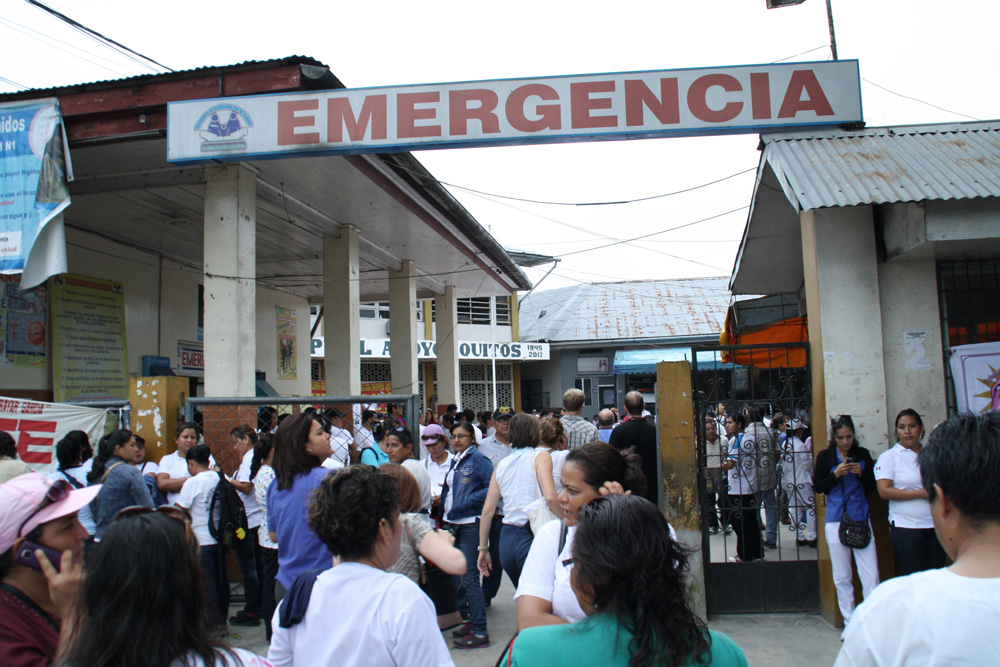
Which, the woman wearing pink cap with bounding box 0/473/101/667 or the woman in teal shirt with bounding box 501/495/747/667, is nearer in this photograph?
the woman in teal shirt with bounding box 501/495/747/667

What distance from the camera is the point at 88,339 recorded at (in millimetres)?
11906

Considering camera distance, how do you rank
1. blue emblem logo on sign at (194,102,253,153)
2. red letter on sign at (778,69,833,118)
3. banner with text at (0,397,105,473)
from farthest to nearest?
blue emblem logo on sign at (194,102,253,153), red letter on sign at (778,69,833,118), banner with text at (0,397,105,473)

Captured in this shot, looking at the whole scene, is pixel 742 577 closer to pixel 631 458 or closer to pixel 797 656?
pixel 797 656

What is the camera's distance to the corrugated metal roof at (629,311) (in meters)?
27.2

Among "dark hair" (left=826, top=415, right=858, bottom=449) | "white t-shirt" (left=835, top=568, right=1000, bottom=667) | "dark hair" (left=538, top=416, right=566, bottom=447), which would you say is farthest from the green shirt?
"dark hair" (left=826, top=415, right=858, bottom=449)

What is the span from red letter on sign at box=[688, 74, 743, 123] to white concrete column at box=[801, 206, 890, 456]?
1.96 m

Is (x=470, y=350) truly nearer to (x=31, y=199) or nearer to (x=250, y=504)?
(x=31, y=199)

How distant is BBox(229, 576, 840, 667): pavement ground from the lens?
17.0 ft

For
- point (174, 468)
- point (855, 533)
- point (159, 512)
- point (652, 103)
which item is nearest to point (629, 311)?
point (652, 103)

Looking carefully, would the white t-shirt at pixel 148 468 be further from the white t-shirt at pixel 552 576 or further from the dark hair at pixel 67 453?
the white t-shirt at pixel 552 576

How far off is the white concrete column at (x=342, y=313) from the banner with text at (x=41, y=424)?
5.05 m

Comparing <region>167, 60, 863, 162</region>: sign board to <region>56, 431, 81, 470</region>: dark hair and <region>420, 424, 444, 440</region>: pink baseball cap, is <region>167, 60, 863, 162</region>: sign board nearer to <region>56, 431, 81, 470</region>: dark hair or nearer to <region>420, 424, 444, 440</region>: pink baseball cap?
<region>420, 424, 444, 440</region>: pink baseball cap

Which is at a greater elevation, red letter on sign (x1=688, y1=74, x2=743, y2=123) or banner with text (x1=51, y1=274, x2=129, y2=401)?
red letter on sign (x1=688, y1=74, x2=743, y2=123)

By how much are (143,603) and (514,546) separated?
386 centimetres
